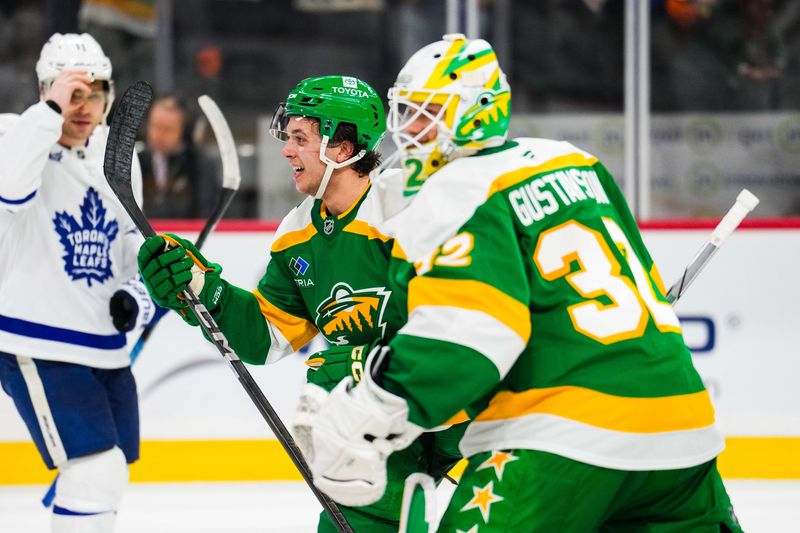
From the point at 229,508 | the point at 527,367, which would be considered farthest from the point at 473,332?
the point at 229,508

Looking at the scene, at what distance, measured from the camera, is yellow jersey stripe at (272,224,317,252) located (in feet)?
7.74

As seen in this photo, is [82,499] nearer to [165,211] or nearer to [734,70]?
[165,211]

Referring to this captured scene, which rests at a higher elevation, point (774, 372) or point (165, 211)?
point (165, 211)

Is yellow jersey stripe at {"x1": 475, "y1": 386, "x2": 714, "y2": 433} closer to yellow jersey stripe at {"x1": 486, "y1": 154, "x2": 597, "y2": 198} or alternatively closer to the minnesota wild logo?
yellow jersey stripe at {"x1": 486, "y1": 154, "x2": 597, "y2": 198}

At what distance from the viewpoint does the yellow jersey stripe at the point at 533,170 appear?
1.67 m

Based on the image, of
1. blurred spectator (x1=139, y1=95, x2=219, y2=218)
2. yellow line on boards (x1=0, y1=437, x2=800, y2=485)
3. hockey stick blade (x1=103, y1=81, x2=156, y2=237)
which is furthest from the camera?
blurred spectator (x1=139, y1=95, x2=219, y2=218)

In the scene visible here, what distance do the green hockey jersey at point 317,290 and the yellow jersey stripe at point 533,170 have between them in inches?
22.2

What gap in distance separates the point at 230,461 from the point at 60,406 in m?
1.40

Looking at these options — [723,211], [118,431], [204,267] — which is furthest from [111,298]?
[723,211]

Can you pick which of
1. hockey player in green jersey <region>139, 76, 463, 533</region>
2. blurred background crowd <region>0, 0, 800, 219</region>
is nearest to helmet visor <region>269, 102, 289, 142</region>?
hockey player in green jersey <region>139, 76, 463, 533</region>

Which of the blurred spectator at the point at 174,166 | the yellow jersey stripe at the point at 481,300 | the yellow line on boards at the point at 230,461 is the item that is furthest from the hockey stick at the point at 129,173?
the blurred spectator at the point at 174,166

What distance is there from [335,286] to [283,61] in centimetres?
275

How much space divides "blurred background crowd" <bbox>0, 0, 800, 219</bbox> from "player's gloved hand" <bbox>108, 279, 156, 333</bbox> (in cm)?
180

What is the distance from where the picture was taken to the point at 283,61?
4.89 metres
